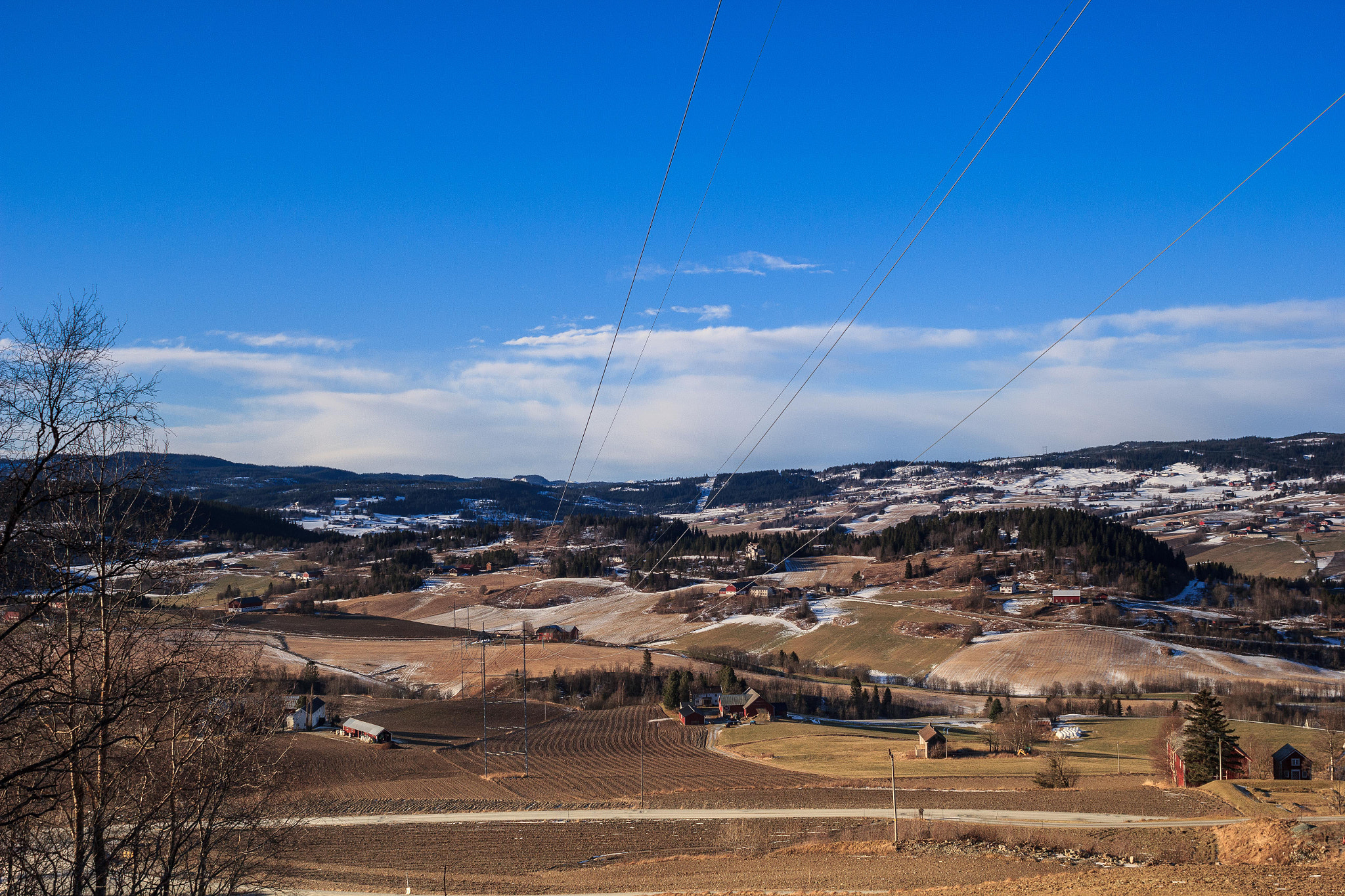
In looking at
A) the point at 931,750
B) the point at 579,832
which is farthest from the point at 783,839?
the point at 931,750

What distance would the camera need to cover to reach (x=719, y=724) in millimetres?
69875

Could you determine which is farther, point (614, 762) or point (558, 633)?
point (558, 633)

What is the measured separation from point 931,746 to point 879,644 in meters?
47.8

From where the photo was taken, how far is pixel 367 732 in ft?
197

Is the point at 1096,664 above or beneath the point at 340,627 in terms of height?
above

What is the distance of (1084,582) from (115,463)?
139174 millimetres

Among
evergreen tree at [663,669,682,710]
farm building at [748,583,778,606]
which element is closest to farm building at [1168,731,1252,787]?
evergreen tree at [663,669,682,710]

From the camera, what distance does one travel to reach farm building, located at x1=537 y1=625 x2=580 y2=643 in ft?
359

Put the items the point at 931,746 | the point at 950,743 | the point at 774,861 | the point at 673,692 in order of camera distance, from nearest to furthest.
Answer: the point at 774,861
the point at 931,746
the point at 950,743
the point at 673,692

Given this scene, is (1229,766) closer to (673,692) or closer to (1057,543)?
(673,692)

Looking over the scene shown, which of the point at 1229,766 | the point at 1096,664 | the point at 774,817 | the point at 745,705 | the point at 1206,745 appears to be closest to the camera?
the point at 774,817

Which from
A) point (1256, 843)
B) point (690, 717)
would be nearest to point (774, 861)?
point (1256, 843)

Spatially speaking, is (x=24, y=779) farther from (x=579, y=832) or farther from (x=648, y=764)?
(x=648, y=764)

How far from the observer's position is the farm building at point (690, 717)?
69625 mm
